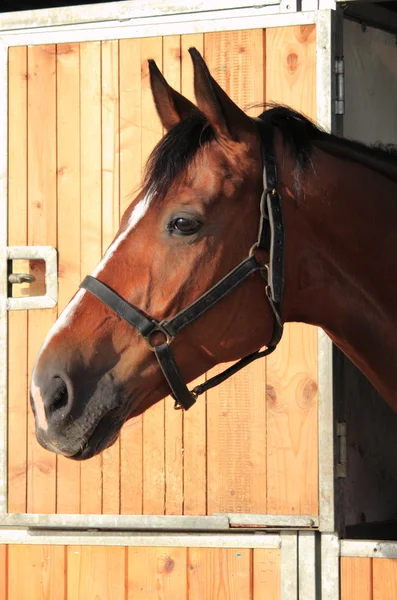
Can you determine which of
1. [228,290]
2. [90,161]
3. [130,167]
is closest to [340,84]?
[130,167]

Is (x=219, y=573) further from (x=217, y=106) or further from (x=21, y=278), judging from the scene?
(x=217, y=106)

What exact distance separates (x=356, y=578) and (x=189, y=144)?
164cm

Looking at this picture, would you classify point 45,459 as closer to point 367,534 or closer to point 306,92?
point 367,534

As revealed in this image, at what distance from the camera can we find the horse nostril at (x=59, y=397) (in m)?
2.48

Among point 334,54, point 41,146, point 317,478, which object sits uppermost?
point 334,54

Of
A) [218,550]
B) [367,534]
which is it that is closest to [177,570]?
[218,550]

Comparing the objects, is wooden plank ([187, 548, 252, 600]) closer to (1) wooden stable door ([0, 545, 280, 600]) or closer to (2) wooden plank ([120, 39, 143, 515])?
(1) wooden stable door ([0, 545, 280, 600])

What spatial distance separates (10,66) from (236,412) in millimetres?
1552

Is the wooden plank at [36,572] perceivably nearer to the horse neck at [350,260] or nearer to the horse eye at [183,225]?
the horse neck at [350,260]

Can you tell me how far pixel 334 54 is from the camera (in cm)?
359

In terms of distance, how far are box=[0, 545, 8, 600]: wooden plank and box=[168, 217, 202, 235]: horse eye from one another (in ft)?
5.93

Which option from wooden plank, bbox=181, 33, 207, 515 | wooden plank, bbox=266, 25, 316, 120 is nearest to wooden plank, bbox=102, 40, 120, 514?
wooden plank, bbox=181, 33, 207, 515

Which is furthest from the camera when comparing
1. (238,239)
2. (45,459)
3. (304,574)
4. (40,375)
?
(45,459)

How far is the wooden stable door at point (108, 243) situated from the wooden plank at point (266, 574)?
0.15m
